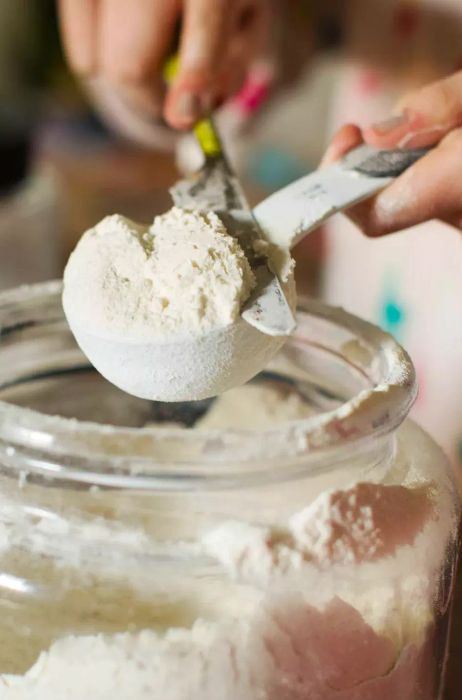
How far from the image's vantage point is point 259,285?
0.28 metres

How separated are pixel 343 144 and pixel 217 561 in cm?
16

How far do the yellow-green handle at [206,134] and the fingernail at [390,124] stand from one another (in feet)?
0.27

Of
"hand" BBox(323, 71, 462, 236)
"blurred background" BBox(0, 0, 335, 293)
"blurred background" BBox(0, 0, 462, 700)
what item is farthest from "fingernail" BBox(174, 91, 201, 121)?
"blurred background" BBox(0, 0, 335, 293)

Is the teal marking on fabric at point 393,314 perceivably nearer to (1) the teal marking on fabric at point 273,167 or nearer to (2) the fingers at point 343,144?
(2) the fingers at point 343,144

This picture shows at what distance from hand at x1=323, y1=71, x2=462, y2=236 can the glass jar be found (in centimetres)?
6

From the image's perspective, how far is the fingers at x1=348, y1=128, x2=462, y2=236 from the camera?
307 millimetres

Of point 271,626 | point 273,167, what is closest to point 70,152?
point 273,167

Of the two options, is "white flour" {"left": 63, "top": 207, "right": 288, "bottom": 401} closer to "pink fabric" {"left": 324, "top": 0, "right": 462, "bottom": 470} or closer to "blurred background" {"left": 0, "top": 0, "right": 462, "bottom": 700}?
"blurred background" {"left": 0, "top": 0, "right": 462, "bottom": 700}

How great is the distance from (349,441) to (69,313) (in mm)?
97

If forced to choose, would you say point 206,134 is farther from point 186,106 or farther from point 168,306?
point 168,306

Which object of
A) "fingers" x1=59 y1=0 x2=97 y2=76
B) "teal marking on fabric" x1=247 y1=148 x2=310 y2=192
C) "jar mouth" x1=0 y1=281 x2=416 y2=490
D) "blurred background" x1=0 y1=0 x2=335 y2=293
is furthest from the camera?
"teal marking on fabric" x1=247 y1=148 x2=310 y2=192

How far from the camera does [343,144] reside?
0.33 meters

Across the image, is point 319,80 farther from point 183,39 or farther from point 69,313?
point 69,313

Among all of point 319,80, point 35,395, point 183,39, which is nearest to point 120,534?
point 35,395
